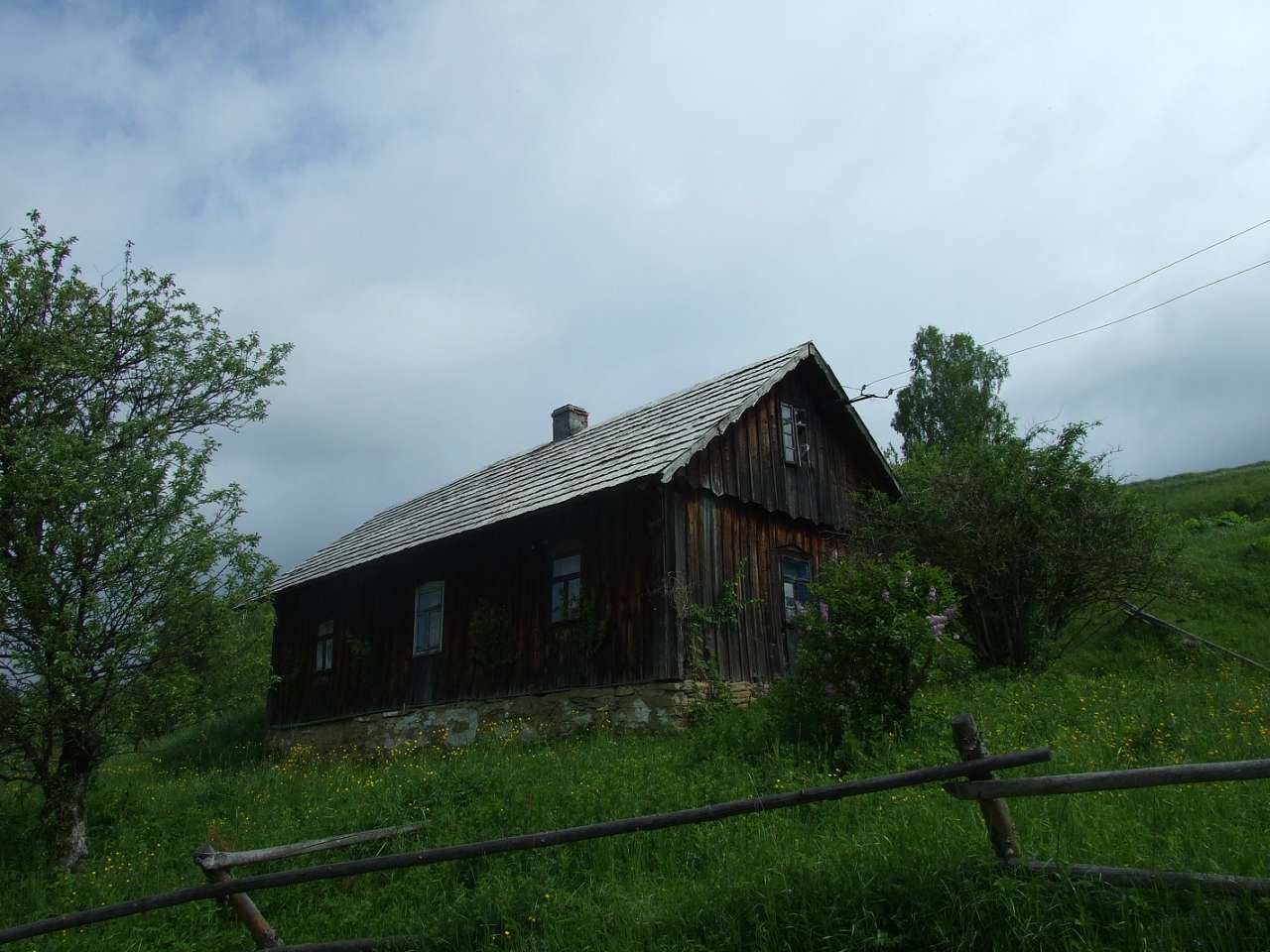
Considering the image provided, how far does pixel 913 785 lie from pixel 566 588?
33.1 feet

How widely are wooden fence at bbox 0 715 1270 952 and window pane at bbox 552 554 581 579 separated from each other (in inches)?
311

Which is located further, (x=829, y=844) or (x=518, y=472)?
(x=518, y=472)

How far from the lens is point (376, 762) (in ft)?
51.4

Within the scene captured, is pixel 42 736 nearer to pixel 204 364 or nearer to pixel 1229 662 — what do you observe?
pixel 204 364

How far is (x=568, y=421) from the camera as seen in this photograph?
21719 millimetres

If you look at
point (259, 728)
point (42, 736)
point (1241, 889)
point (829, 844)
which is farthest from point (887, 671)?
point (259, 728)

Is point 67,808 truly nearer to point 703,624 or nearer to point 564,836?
point 564,836

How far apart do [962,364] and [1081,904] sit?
34.4 meters

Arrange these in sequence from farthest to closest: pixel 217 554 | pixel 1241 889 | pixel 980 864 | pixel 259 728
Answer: pixel 259 728
pixel 217 554
pixel 980 864
pixel 1241 889

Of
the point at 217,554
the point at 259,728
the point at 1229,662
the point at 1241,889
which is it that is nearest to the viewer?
the point at 1241,889

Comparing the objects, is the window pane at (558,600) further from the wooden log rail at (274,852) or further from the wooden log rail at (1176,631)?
the wooden log rail at (1176,631)

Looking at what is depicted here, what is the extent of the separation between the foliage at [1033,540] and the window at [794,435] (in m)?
2.20

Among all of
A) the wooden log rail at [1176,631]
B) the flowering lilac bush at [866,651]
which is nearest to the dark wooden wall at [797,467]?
the flowering lilac bush at [866,651]

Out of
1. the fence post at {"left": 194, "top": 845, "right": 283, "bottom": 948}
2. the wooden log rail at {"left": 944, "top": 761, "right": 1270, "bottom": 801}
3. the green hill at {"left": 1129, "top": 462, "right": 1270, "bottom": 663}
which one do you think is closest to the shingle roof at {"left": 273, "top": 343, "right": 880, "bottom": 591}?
the fence post at {"left": 194, "top": 845, "right": 283, "bottom": 948}
